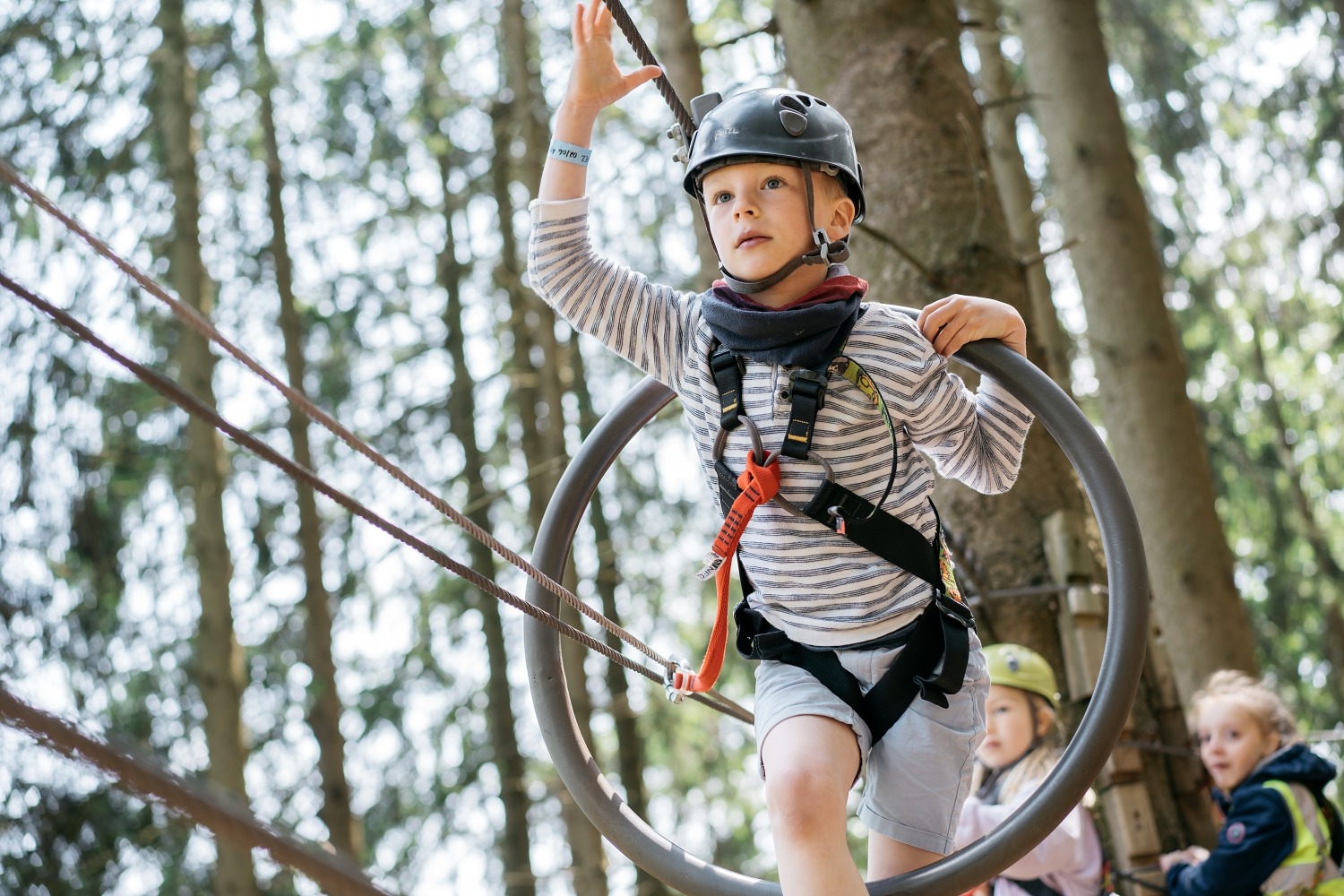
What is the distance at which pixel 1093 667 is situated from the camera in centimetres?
356

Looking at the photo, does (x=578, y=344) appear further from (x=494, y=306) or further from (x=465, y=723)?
(x=465, y=723)

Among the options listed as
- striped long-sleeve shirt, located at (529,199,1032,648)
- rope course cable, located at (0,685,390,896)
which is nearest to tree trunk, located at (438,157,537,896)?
striped long-sleeve shirt, located at (529,199,1032,648)

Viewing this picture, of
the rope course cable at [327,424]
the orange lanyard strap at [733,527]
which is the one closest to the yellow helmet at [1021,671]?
the rope course cable at [327,424]

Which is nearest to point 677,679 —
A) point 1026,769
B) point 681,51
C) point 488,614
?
point 1026,769

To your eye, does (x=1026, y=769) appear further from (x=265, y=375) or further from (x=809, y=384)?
(x=265, y=375)

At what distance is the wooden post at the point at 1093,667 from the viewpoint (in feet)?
11.7

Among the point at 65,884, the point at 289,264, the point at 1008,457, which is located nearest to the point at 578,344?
the point at 289,264

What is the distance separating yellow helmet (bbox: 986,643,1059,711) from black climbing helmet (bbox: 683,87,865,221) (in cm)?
166

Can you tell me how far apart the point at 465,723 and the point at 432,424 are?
229 centimetres

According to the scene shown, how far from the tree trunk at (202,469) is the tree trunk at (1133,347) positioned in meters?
4.43

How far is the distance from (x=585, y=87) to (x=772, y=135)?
32cm

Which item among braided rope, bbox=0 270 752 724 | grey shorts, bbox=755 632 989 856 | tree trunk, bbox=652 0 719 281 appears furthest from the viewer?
tree trunk, bbox=652 0 719 281

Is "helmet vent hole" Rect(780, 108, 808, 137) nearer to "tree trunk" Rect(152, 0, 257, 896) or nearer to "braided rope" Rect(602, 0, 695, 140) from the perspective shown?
"braided rope" Rect(602, 0, 695, 140)

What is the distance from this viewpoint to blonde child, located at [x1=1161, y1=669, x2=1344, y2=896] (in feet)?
11.7
